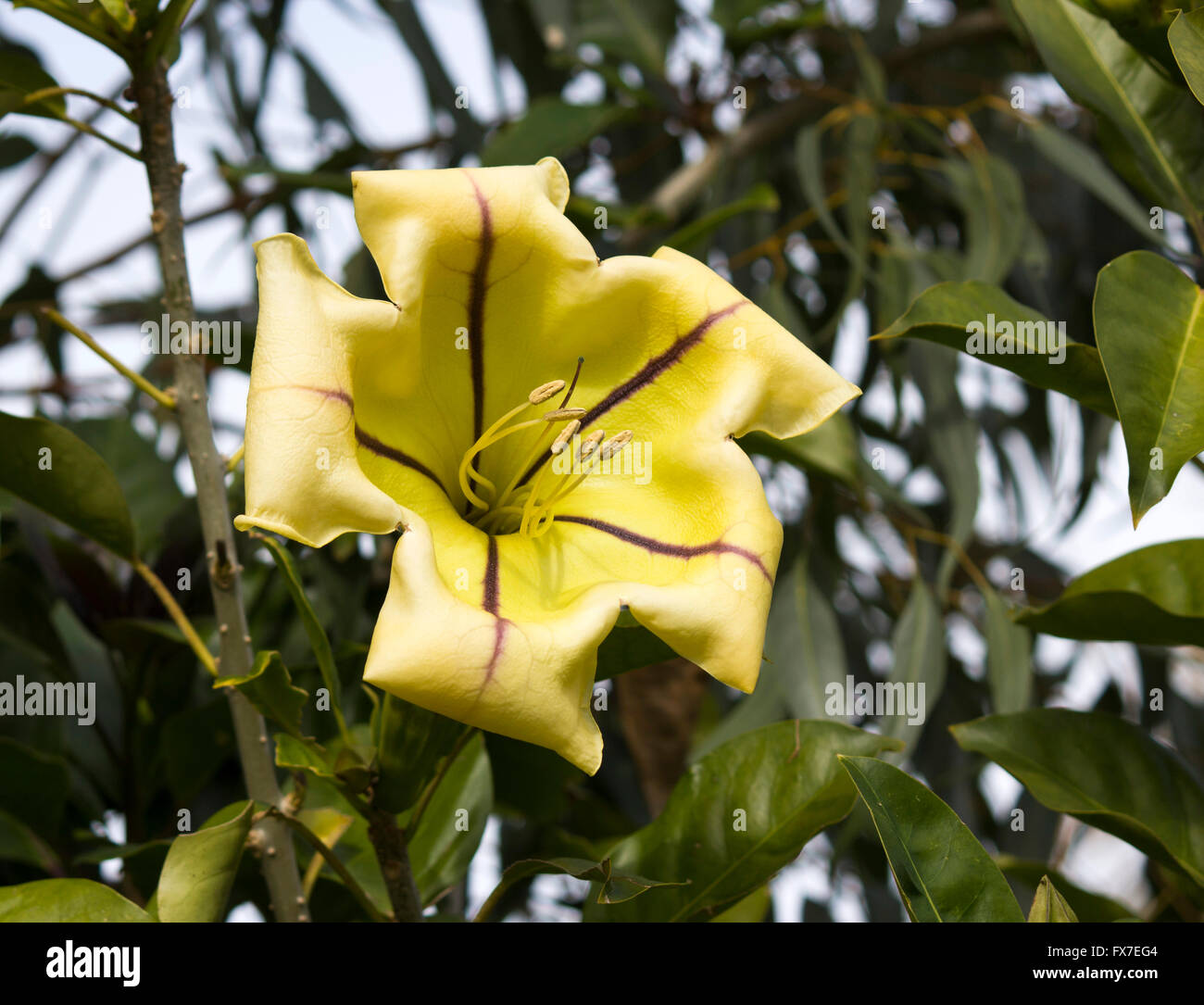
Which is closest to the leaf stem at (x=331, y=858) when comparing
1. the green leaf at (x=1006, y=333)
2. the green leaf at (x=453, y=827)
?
the green leaf at (x=453, y=827)

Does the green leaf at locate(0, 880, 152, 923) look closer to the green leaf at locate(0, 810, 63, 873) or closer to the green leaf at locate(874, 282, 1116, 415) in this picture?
the green leaf at locate(0, 810, 63, 873)

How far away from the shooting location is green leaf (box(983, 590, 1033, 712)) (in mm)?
1396

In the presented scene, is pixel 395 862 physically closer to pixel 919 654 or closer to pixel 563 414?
pixel 563 414

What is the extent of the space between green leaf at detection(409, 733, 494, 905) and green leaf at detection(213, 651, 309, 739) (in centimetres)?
28

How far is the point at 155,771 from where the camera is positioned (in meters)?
1.22

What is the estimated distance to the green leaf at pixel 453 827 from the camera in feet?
3.38

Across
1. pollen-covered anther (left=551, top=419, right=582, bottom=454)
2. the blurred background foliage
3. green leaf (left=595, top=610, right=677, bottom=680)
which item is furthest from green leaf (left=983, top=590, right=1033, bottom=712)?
pollen-covered anther (left=551, top=419, right=582, bottom=454)

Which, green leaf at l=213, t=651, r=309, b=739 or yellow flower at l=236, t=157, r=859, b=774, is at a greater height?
yellow flower at l=236, t=157, r=859, b=774

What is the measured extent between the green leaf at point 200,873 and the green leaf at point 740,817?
1.05ft

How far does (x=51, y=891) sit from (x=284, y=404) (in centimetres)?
39

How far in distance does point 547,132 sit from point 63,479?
3.23 feet

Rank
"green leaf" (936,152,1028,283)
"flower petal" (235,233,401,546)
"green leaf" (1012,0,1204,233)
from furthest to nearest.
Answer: "green leaf" (936,152,1028,283)
"green leaf" (1012,0,1204,233)
"flower petal" (235,233,401,546)
